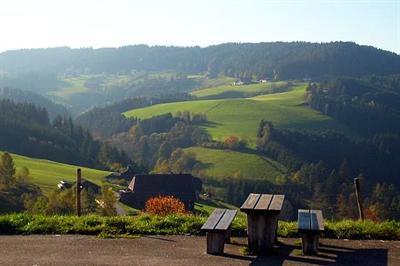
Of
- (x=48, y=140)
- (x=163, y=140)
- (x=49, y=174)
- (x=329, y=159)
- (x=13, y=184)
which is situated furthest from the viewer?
(x=163, y=140)

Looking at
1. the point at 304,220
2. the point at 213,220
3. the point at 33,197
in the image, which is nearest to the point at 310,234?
the point at 304,220

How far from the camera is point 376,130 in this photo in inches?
7146

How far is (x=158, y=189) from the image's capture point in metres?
93.0

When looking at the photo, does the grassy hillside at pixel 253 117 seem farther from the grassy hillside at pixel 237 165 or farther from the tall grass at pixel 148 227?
the tall grass at pixel 148 227

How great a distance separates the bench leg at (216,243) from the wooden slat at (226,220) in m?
0.14

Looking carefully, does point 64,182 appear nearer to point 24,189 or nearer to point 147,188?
point 24,189

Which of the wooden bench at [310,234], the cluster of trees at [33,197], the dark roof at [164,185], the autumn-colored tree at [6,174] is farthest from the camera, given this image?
the dark roof at [164,185]

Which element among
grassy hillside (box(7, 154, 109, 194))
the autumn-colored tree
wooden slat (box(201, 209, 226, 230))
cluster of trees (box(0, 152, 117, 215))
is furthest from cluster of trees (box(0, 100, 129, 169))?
wooden slat (box(201, 209, 226, 230))

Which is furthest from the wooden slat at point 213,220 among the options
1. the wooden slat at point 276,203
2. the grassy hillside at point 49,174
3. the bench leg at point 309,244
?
the grassy hillside at point 49,174

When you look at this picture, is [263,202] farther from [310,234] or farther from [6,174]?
[6,174]

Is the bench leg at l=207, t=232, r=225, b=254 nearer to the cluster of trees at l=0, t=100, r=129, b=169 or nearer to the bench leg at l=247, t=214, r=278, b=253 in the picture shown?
the bench leg at l=247, t=214, r=278, b=253

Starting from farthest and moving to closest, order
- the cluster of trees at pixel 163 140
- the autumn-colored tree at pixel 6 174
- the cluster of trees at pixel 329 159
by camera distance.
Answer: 1. the cluster of trees at pixel 163 140
2. the cluster of trees at pixel 329 159
3. the autumn-colored tree at pixel 6 174

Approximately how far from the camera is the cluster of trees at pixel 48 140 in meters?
132

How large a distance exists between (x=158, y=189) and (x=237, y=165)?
45069mm
